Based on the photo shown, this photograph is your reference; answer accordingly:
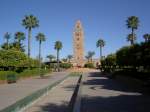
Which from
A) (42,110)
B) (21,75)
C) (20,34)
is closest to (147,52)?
(42,110)

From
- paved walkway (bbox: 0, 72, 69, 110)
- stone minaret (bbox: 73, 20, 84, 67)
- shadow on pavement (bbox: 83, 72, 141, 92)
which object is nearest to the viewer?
paved walkway (bbox: 0, 72, 69, 110)

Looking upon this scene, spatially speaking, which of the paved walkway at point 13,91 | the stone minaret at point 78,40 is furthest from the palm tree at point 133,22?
the stone minaret at point 78,40

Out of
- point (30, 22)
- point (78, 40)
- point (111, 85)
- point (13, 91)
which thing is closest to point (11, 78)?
point (111, 85)

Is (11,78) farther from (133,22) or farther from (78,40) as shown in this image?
(78,40)

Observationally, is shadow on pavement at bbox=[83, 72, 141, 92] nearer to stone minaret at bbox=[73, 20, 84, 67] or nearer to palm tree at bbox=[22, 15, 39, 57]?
palm tree at bbox=[22, 15, 39, 57]

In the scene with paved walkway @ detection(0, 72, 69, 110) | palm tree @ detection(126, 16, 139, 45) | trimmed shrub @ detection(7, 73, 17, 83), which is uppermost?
palm tree @ detection(126, 16, 139, 45)

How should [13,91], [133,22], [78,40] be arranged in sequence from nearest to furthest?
[13,91]
[133,22]
[78,40]

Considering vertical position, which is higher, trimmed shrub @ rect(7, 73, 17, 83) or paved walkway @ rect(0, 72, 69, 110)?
trimmed shrub @ rect(7, 73, 17, 83)

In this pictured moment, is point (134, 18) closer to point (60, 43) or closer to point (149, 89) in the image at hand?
point (149, 89)

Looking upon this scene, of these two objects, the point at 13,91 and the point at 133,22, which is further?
the point at 133,22

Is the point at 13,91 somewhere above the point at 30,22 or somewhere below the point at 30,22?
below

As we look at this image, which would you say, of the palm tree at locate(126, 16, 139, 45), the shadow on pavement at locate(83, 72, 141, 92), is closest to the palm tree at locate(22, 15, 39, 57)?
the palm tree at locate(126, 16, 139, 45)

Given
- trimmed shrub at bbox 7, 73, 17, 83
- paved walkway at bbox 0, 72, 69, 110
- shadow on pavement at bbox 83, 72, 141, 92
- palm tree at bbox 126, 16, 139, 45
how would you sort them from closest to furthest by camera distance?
paved walkway at bbox 0, 72, 69, 110 < shadow on pavement at bbox 83, 72, 141, 92 < trimmed shrub at bbox 7, 73, 17, 83 < palm tree at bbox 126, 16, 139, 45

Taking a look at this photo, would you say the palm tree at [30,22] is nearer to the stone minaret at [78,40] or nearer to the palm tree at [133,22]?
the palm tree at [133,22]
